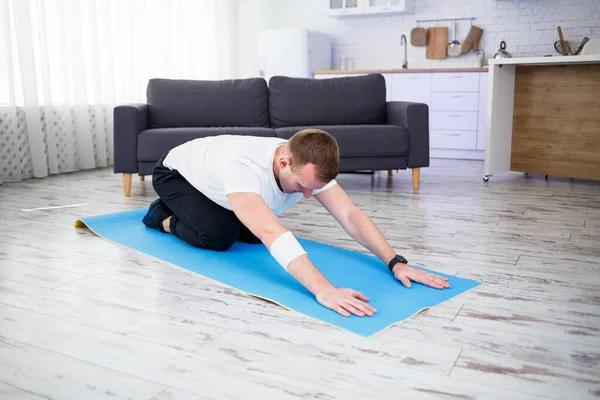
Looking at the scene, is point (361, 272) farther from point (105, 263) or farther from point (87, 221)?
point (87, 221)

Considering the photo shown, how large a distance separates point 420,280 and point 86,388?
1.09 meters

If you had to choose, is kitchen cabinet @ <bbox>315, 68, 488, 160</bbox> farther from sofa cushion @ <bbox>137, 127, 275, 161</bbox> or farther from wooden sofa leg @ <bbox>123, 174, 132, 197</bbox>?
wooden sofa leg @ <bbox>123, 174, 132, 197</bbox>

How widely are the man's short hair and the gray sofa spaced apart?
2.10 meters

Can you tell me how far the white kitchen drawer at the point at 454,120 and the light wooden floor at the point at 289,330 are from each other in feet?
9.41

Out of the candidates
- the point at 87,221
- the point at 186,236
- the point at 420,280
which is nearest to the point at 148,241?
the point at 186,236

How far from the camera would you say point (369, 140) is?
3.83 m

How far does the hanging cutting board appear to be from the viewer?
20.0 ft

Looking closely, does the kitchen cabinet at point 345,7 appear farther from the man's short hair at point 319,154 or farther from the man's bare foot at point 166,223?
the man's short hair at point 319,154

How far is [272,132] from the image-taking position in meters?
3.88

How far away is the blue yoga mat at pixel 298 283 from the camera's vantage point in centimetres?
171

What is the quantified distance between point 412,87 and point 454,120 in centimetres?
52

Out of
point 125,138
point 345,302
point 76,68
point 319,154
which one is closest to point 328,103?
point 125,138

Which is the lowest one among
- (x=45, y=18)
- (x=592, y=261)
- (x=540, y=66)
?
(x=592, y=261)

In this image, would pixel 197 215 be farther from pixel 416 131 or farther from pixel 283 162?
pixel 416 131
